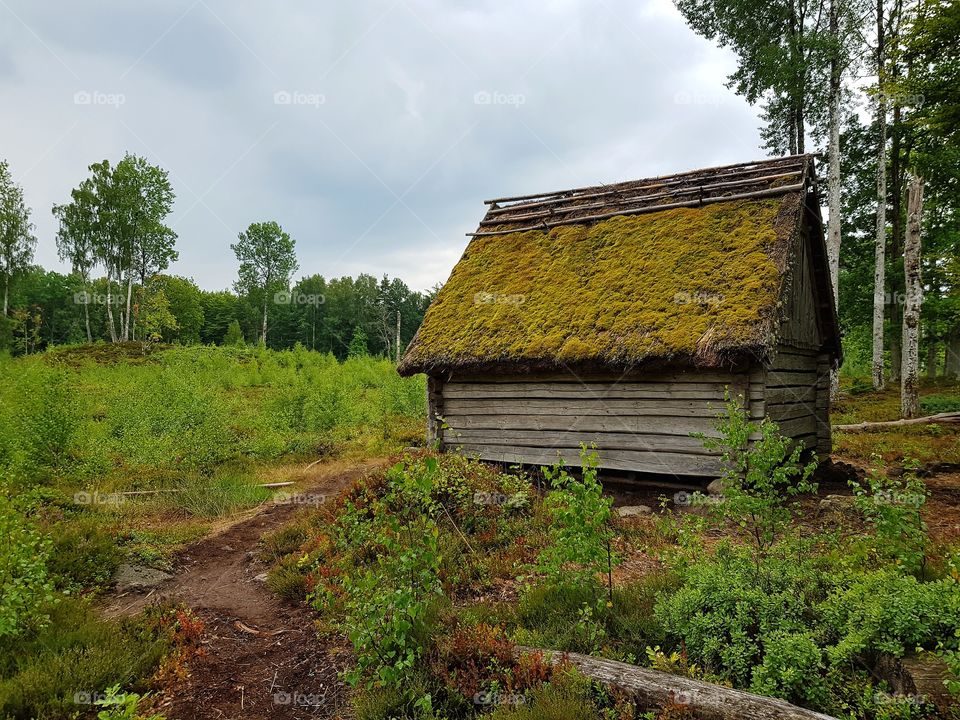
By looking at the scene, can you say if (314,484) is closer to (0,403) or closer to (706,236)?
(0,403)

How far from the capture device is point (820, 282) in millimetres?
11289

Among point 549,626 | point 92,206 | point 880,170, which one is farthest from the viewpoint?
point 92,206

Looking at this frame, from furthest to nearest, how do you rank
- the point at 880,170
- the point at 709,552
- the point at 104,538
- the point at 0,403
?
1. the point at 880,170
2. the point at 0,403
3. the point at 104,538
4. the point at 709,552

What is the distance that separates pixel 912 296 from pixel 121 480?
1896 cm

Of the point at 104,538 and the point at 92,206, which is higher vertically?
the point at 92,206

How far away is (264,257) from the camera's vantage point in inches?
1914

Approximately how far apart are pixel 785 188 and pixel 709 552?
22.2 ft

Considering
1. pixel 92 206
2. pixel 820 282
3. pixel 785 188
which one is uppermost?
pixel 92 206

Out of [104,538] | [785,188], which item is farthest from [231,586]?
[785,188]

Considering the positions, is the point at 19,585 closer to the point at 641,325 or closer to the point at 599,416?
the point at 599,416

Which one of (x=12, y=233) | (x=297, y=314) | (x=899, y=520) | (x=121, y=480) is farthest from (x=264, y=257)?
(x=899, y=520)

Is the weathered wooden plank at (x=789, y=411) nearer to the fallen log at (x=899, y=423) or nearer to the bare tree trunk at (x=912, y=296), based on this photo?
the fallen log at (x=899, y=423)

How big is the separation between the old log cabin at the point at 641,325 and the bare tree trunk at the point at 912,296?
15.2 ft

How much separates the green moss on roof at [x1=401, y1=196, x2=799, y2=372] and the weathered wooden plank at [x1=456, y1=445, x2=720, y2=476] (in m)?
1.67
